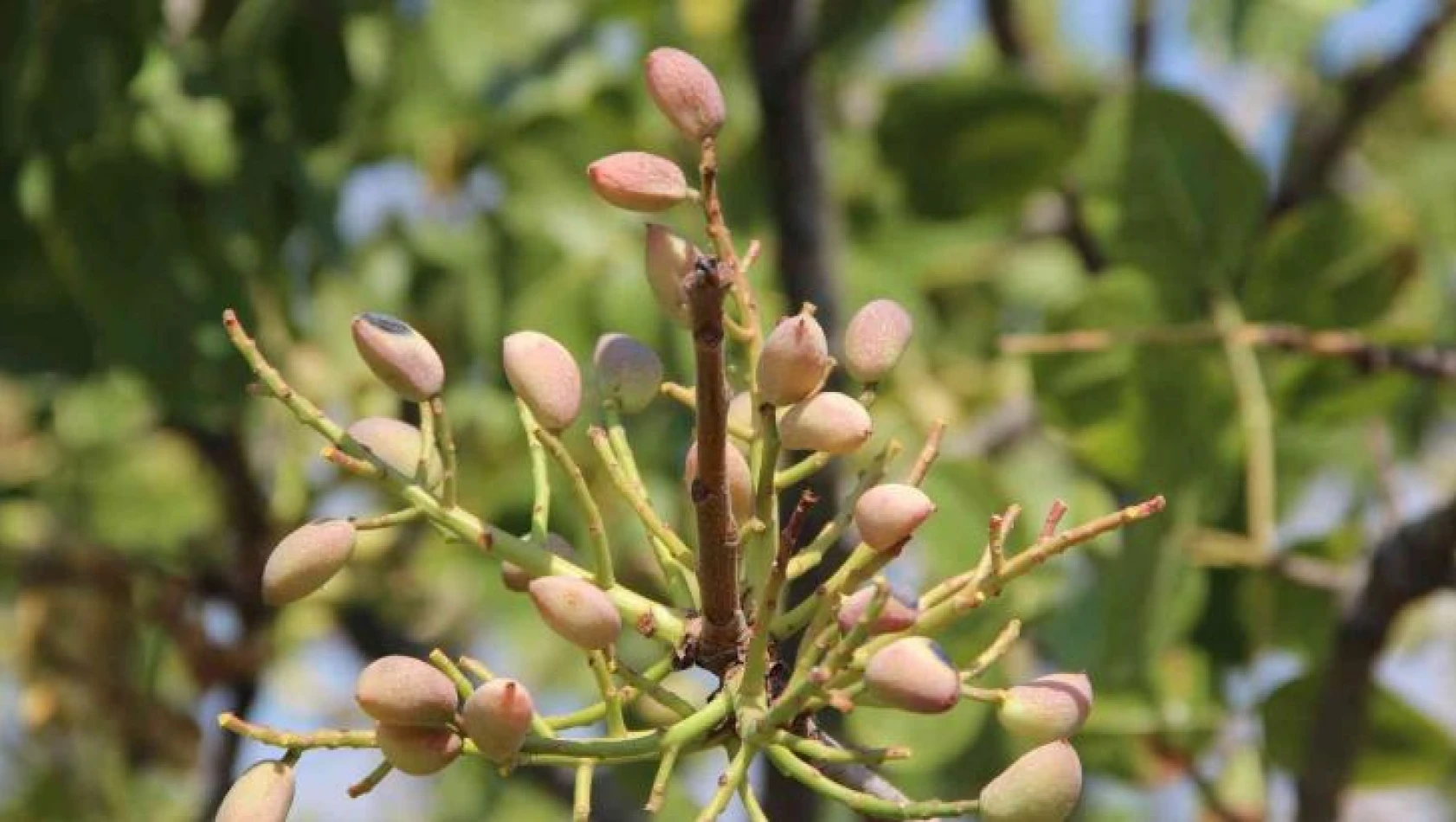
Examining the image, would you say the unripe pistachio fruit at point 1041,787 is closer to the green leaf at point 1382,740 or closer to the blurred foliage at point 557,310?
the blurred foliage at point 557,310

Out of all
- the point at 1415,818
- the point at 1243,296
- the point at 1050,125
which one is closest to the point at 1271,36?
the point at 1050,125

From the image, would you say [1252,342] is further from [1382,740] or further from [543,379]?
[543,379]

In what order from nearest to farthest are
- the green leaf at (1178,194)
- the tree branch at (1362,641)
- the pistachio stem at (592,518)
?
the pistachio stem at (592,518), the tree branch at (1362,641), the green leaf at (1178,194)

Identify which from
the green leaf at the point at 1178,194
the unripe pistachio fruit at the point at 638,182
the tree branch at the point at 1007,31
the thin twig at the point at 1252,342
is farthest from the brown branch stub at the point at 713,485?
the tree branch at the point at 1007,31

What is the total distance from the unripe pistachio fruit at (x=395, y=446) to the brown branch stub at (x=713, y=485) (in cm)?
12

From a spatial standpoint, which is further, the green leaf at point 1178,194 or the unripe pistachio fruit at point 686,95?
the green leaf at point 1178,194

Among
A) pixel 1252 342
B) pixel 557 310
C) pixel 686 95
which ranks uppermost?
pixel 686 95

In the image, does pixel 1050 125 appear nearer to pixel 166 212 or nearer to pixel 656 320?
pixel 656 320

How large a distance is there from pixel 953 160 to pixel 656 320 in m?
0.31

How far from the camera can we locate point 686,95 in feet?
2.57

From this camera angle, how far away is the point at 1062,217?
2070 mm

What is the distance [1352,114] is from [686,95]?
1410 mm

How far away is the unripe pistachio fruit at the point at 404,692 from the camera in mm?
706

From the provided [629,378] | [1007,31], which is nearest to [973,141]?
[1007,31]
